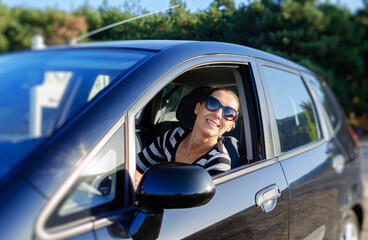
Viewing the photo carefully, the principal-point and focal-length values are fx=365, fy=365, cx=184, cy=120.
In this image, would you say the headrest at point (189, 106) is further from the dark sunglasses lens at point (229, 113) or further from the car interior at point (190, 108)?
the dark sunglasses lens at point (229, 113)

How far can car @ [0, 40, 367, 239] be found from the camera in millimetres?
1033

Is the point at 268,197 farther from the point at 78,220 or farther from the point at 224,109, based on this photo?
the point at 78,220

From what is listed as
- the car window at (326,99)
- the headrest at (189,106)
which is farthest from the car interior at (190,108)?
the car window at (326,99)

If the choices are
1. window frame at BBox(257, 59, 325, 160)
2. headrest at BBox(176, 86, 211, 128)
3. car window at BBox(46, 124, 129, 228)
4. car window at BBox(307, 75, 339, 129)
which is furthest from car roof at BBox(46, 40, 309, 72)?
car window at BBox(307, 75, 339, 129)

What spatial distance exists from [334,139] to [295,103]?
56 cm

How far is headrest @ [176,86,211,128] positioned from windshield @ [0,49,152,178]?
71 centimetres

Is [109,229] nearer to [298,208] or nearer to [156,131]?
[298,208]

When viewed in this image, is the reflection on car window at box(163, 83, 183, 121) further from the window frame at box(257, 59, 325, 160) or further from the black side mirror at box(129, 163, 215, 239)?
the black side mirror at box(129, 163, 215, 239)

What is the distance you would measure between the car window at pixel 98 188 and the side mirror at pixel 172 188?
0.09 meters

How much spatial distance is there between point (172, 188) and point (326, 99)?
87.8 inches

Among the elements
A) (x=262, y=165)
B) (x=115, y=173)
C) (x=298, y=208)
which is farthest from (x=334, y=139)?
(x=115, y=173)

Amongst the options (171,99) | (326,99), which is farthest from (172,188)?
(326,99)

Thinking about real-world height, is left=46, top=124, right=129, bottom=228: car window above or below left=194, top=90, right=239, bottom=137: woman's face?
below

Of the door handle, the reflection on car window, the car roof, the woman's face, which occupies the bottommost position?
the door handle
